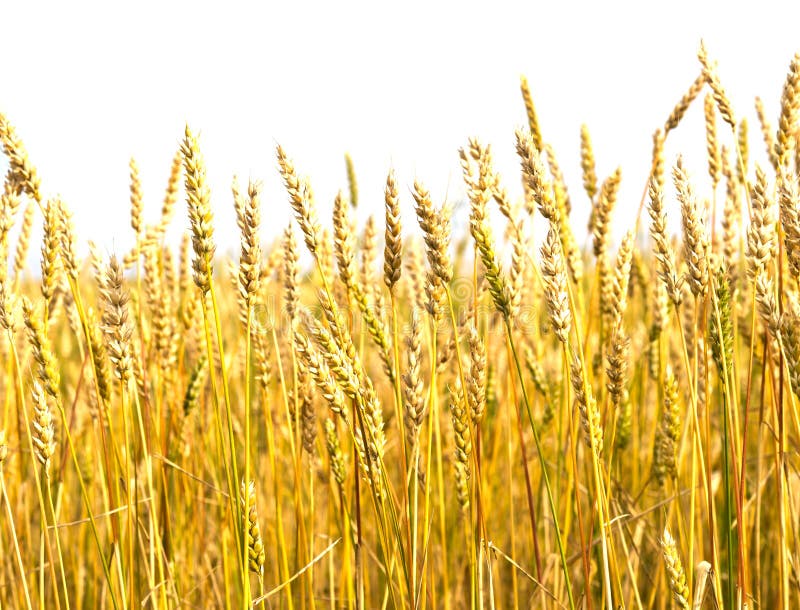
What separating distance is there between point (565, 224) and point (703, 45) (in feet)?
1.94

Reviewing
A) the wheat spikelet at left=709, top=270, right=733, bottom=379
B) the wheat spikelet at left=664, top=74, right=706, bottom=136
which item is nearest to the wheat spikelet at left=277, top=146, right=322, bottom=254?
the wheat spikelet at left=709, top=270, right=733, bottom=379

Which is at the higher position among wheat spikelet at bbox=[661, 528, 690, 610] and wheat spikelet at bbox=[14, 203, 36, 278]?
wheat spikelet at bbox=[14, 203, 36, 278]

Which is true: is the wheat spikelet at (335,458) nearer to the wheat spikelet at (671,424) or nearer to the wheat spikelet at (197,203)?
the wheat spikelet at (197,203)

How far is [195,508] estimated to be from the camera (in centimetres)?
229

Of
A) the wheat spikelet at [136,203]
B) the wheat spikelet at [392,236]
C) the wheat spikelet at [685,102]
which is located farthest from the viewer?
the wheat spikelet at [685,102]

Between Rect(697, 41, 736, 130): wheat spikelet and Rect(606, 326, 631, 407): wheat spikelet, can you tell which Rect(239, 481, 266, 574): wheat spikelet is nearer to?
Rect(606, 326, 631, 407): wheat spikelet

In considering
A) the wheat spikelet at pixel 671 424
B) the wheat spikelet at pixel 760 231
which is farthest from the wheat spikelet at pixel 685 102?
the wheat spikelet at pixel 760 231

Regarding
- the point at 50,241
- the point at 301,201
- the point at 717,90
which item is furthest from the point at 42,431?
the point at 717,90

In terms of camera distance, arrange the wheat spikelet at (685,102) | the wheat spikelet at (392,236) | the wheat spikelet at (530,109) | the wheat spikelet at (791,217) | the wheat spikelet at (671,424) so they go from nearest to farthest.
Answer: the wheat spikelet at (791,217) < the wheat spikelet at (392,236) < the wheat spikelet at (671,424) < the wheat spikelet at (530,109) < the wheat spikelet at (685,102)

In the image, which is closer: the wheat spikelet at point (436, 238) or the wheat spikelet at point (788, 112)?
the wheat spikelet at point (436, 238)

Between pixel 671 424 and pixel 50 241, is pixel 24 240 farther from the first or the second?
pixel 671 424

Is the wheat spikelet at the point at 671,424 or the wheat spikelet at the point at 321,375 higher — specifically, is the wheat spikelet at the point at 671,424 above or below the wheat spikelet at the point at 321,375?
below

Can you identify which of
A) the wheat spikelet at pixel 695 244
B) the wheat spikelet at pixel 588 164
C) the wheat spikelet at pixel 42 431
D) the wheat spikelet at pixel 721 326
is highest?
the wheat spikelet at pixel 588 164

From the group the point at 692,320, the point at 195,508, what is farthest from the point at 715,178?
the point at 195,508
